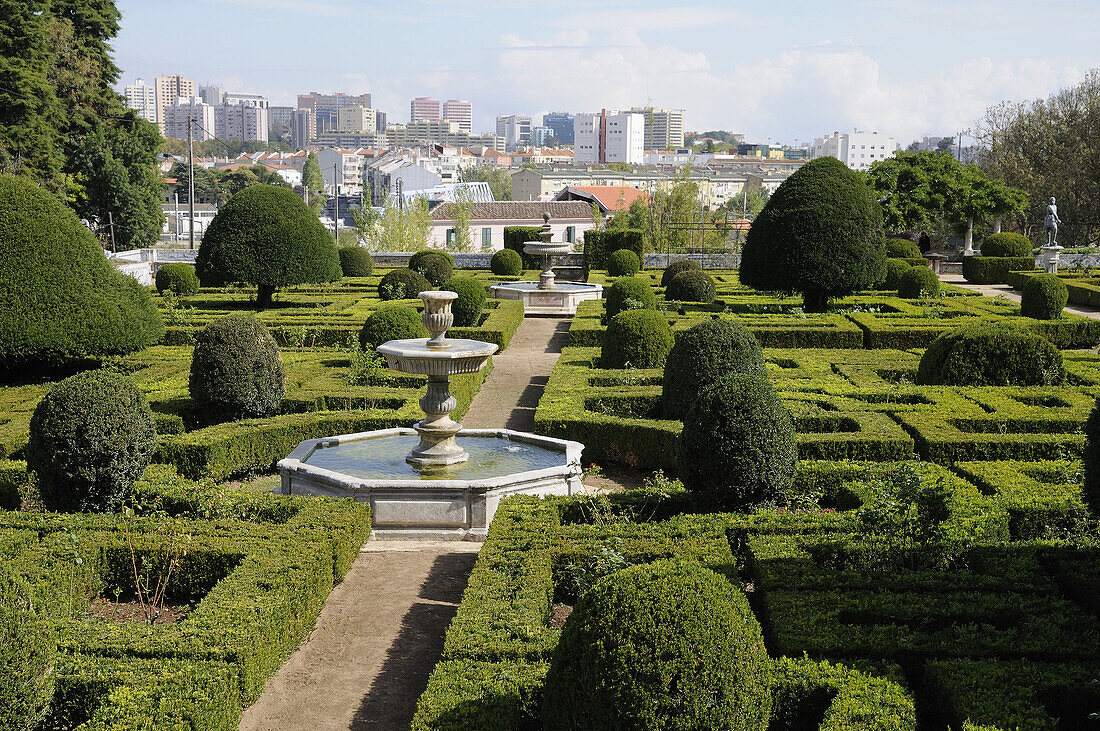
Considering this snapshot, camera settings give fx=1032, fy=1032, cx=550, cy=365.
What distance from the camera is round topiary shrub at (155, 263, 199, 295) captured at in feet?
87.7

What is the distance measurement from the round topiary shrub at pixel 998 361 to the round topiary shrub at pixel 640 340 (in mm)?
4195

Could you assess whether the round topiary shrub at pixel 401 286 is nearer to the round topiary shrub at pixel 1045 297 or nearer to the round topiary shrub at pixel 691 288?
the round topiary shrub at pixel 691 288

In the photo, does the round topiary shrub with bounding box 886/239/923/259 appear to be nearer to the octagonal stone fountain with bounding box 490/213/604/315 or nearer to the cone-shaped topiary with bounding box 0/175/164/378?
the octagonal stone fountain with bounding box 490/213/604/315

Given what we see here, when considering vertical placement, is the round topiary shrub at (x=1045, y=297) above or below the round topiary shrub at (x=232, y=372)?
above

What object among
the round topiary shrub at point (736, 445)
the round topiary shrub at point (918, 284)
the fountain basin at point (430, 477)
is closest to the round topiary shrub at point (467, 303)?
the fountain basin at point (430, 477)

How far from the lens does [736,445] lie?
9.19 m

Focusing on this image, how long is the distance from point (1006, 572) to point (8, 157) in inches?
1299

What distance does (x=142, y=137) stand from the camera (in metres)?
48.8

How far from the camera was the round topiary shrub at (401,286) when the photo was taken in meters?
26.5

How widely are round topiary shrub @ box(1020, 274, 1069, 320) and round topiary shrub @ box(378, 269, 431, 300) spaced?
1452 cm

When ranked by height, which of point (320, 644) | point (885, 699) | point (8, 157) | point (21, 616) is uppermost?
point (8, 157)

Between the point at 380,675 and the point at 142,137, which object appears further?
the point at 142,137

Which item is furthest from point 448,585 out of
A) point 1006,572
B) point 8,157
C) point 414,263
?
point 8,157

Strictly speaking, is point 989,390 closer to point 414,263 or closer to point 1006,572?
point 1006,572
